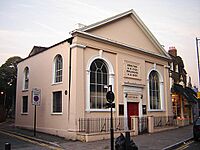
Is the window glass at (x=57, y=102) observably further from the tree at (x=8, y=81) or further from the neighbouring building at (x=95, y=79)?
the tree at (x=8, y=81)

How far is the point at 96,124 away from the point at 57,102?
10.1ft

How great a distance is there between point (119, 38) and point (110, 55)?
191 centimetres

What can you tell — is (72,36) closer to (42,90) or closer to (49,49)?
(49,49)

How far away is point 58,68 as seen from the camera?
1686 centimetres

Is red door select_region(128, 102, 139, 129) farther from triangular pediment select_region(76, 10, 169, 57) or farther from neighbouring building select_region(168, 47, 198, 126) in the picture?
neighbouring building select_region(168, 47, 198, 126)

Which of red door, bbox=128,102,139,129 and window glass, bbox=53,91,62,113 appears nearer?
window glass, bbox=53,91,62,113

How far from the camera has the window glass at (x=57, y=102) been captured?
630 inches

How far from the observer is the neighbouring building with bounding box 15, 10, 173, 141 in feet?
49.0

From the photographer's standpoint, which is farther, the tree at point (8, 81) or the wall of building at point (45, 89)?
the tree at point (8, 81)

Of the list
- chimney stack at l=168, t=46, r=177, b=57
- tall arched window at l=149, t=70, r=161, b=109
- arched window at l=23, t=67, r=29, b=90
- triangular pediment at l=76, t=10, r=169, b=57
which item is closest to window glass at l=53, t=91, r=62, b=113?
triangular pediment at l=76, t=10, r=169, b=57

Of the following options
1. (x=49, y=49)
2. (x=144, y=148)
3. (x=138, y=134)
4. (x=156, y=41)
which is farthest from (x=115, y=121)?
(x=156, y=41)

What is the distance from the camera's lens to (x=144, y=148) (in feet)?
36.9

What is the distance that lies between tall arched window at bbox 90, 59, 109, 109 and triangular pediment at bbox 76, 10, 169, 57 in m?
2.16

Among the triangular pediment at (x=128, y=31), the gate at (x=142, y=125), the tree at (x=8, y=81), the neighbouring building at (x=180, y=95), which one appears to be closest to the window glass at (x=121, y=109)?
the gate at (x=142, y=125)
